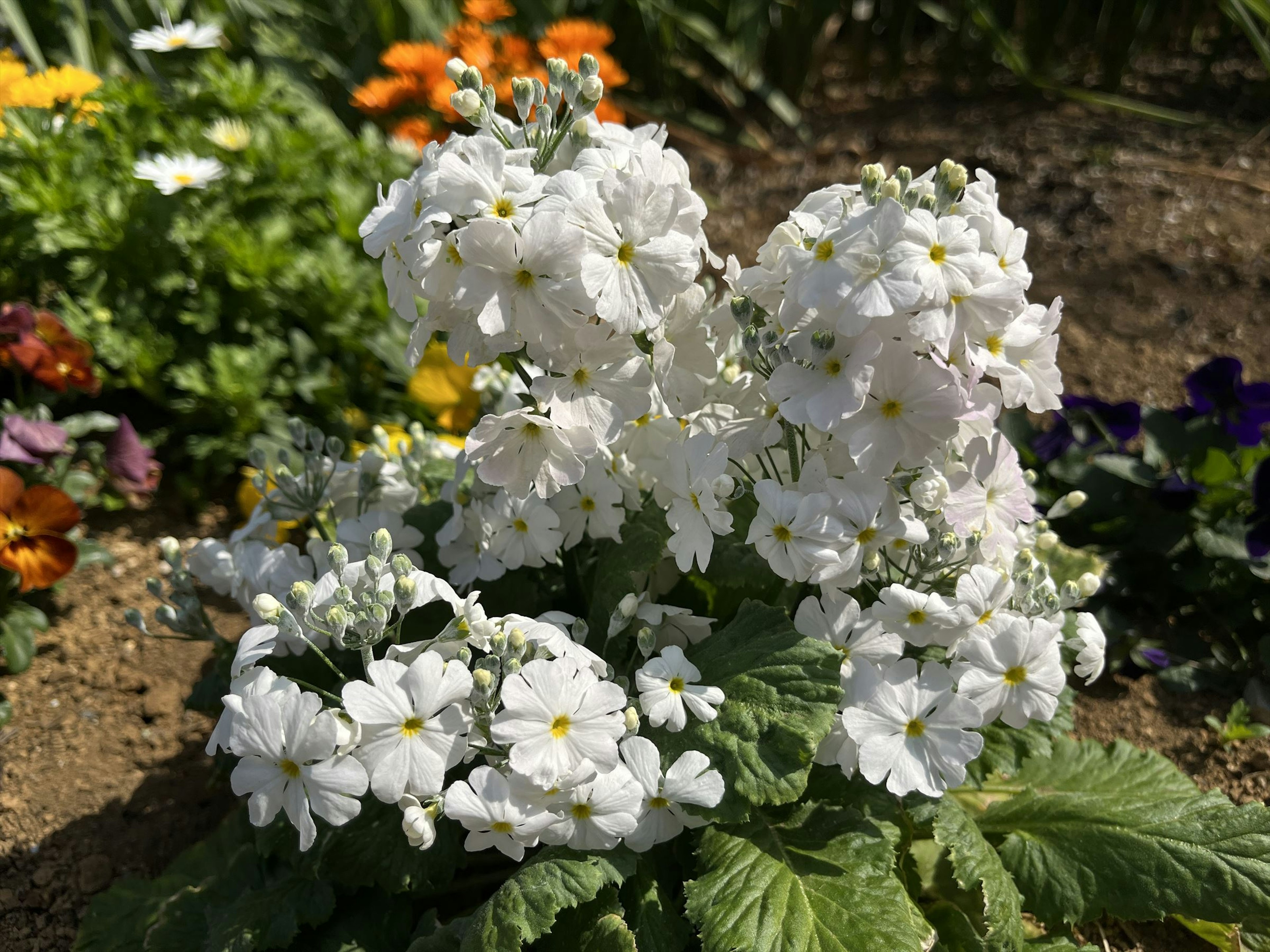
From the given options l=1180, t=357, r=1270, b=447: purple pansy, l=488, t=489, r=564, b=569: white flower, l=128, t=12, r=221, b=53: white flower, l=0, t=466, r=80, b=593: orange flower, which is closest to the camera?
l=488, t=489, r=564, b=569: white flower

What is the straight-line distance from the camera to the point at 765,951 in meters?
1.61

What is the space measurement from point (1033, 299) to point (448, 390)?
241 cm

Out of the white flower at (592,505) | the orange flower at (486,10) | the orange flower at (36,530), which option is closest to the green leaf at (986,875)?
the white flower at (592,505)

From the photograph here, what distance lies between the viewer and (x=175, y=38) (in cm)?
425

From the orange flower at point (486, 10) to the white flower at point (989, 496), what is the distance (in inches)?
149

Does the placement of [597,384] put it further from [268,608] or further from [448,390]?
[448,390]

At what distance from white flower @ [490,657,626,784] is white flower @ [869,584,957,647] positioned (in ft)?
1.67

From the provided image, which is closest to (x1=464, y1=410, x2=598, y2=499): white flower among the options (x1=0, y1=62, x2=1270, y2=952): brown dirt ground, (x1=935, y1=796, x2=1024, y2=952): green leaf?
(x1=935, y1=796, x2=1024, y2=952): green leaf

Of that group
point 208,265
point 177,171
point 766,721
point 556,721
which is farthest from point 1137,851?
point 177,171

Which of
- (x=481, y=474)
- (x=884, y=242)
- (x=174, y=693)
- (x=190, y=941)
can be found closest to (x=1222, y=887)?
(x=884, y=242)

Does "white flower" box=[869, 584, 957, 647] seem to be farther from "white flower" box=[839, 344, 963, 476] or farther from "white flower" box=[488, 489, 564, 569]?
"white flower" box=[488, 489, 564, 569]

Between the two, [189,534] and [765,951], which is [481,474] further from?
[189,534]

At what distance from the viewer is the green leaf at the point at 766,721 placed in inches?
64.8

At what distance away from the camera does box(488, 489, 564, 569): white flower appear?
6.38 feet
